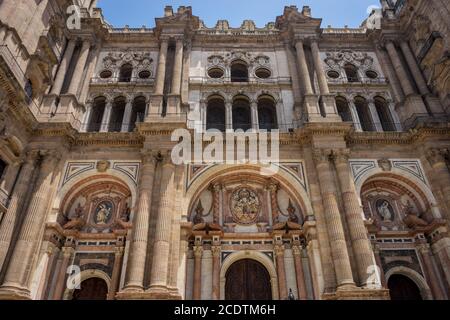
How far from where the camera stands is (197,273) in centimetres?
1596

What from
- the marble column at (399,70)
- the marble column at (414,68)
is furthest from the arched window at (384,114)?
the marble column at (414,68)

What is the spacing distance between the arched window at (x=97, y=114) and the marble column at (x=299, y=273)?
13.1 m

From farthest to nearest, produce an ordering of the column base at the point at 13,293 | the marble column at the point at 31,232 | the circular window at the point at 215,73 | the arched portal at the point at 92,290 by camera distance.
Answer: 1. the circular window at the point at 215,73
2. the arched portal at the point at 92,290
3. the marble column at the point at 31,232
4. the column base at the point at 13,293

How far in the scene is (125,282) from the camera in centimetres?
1454

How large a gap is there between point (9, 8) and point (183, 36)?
32.7 ft

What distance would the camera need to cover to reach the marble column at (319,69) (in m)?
20.7

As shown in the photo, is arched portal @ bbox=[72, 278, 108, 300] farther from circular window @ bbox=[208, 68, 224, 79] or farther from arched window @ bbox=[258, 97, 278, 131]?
circular window @ bbox=[208, 68, 224, 79]

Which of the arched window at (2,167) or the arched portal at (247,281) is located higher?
the arched window at (2,167)

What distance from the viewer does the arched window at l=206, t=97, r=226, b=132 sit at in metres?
21.4

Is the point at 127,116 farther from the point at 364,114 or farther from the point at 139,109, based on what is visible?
the point at 364,114

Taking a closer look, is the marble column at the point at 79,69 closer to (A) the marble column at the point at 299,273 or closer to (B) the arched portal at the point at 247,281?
(B) the arched portal at the point at 247,281

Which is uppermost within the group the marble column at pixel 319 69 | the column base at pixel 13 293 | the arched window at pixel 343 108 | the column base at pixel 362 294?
the marble column at pixel 319 69
